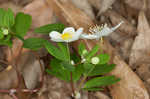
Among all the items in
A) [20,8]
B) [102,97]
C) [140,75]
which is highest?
[20,8]

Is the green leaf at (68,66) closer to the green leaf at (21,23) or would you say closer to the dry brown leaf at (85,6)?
the green leaf at (21,23)

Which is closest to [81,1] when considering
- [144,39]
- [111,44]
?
[111,44]

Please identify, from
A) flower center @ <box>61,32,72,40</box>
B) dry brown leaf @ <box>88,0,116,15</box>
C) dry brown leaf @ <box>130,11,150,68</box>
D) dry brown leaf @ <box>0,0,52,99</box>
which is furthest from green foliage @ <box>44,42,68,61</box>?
dry brown leaf @ <box>88,0,116,15</box>

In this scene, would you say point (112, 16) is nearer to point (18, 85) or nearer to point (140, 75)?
point (140, 75)

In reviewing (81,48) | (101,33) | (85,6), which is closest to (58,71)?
(81,48)

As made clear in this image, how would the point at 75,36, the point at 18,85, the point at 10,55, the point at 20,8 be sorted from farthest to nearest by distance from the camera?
the point at 20,8 → the point at 10,55 → the point at 18,85 → the point at 75,36

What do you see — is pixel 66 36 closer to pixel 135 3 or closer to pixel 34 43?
pixel 34 43
